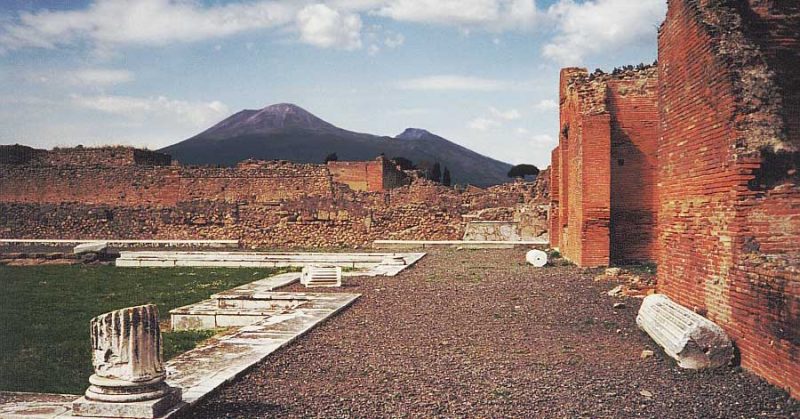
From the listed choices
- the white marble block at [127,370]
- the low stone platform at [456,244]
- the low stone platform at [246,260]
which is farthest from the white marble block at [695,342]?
the low stone platform at [456,244]

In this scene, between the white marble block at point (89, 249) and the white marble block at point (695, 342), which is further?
the white marble block at point (89, 249)

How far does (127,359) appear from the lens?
4.64m

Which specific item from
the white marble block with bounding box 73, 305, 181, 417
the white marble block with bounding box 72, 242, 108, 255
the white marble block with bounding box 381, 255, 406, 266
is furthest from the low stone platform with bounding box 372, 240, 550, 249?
the white marble block with bounding box 73, 305, 181, 417

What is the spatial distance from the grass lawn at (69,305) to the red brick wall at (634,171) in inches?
317

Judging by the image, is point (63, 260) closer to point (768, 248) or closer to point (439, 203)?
point (439, 203)

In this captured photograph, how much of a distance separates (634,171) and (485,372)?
1040cm

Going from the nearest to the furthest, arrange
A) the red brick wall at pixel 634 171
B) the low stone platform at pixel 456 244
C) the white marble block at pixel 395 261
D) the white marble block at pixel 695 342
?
the white marble block at pixel 695 342 < the red brick wall at pixel 634 171 < the white marble block at pixel 395 261 < the low stone platform at pixel 456 244

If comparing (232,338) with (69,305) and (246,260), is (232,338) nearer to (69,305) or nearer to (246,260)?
(69,305)

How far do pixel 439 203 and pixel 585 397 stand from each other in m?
19.6

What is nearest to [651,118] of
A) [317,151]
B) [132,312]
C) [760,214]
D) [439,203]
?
[760,214]

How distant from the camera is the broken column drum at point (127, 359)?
4578 millimetres

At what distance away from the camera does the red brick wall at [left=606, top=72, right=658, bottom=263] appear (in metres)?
15.2

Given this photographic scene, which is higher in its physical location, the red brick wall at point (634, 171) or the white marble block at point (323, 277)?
the red brick wall at point (634, 171)

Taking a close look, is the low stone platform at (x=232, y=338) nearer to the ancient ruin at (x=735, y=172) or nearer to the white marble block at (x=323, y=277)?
the white marble block at (x=323, y=277)
